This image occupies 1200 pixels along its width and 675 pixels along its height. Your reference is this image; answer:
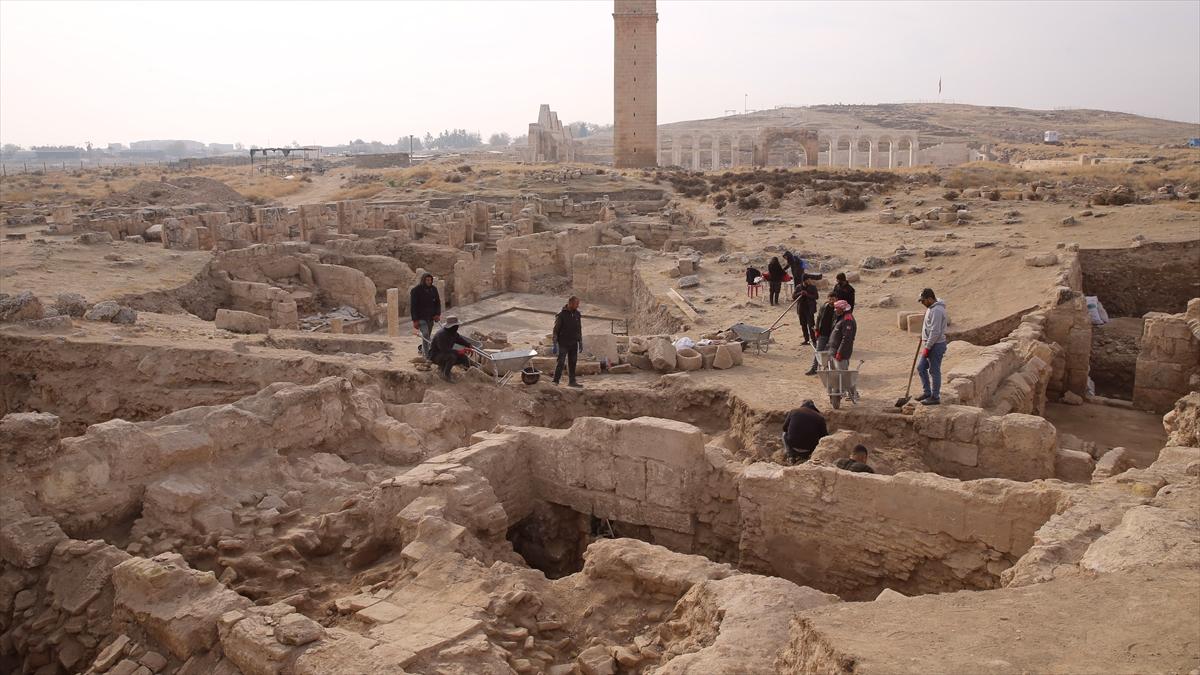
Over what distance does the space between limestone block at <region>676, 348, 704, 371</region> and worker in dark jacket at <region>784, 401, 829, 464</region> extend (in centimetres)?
276

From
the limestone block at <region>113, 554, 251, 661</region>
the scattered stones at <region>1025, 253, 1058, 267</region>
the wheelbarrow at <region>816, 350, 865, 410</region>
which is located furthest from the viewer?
the scattered stones at <region>1025, 253, 1058, 267</region>

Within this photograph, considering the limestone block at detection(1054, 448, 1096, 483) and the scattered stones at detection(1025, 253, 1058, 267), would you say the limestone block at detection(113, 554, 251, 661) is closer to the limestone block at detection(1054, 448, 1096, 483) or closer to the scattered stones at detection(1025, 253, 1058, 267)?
the limestone block at detection(1054, 448, 1096, 483)

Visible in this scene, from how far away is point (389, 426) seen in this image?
8352 millimetres

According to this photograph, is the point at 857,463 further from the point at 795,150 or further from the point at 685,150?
the point at 795,150

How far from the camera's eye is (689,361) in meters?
10.2

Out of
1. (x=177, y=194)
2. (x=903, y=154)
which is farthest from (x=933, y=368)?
(x=903, y=154)

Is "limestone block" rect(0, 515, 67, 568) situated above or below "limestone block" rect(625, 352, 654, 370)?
below

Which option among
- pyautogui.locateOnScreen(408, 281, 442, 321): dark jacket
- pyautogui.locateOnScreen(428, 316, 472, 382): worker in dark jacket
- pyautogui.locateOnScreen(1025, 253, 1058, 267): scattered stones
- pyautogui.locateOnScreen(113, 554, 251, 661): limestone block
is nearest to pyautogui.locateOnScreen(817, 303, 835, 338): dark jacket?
pyautogui.locateOnScreen(428, 316, 472, 382): worker in dark jacket

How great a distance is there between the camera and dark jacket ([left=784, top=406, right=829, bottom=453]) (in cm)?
743

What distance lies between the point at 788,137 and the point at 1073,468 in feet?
152

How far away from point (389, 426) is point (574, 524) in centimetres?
211

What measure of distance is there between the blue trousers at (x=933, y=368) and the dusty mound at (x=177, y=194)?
32.6 meters

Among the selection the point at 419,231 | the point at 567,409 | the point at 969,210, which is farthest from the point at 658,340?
the point at 969,210

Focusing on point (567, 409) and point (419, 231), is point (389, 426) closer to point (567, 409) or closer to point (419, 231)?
point (567, 409)
